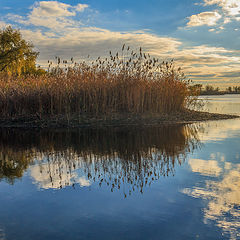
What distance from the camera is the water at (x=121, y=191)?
9.39 ft

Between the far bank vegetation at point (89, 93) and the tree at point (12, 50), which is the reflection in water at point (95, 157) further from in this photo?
the tree at point (12, 50)

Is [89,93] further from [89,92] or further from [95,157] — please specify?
[95,157]

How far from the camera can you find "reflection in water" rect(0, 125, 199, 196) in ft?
14.9

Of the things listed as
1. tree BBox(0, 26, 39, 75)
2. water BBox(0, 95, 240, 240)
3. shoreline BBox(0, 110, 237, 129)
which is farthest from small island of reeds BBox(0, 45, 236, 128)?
tree BBox(0, 26, 39, 75)

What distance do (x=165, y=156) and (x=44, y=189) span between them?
2.65m

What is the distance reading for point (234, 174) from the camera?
15.3 feet

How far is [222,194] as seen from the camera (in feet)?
12.3

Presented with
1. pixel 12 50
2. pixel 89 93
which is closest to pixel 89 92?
pixel 89 93

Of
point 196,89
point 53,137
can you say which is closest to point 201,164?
point 53,137

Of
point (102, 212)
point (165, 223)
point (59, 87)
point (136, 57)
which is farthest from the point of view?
point (136, 57)

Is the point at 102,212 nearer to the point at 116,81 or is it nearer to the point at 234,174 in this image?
the point at 234,174

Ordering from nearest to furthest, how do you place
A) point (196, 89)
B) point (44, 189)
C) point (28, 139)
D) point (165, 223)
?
point (165, 223) → point (44, 189) → point (28, 139) → point (196, 89)

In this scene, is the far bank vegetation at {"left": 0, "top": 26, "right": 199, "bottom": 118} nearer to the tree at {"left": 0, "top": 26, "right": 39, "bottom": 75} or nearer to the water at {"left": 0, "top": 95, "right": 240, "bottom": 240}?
the water at {"left": 0, "top": 95, "right": 240, "bottom": 240}

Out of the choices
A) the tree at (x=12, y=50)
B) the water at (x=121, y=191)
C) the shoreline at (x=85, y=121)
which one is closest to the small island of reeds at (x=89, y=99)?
the shoreline at (x=85, y=121)
